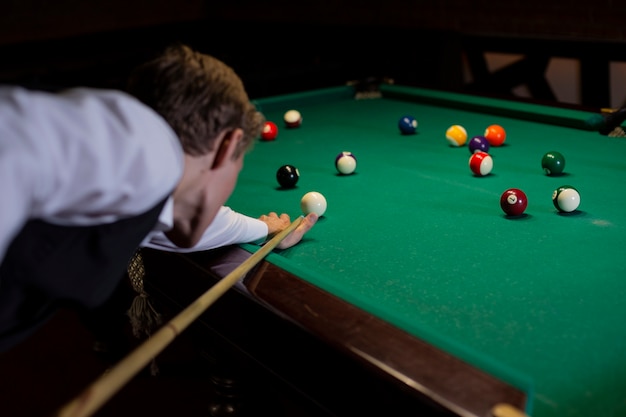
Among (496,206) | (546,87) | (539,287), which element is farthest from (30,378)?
(546,87)

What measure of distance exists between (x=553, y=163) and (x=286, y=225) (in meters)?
0.98

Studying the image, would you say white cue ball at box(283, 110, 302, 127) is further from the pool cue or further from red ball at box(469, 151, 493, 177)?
the pool cue

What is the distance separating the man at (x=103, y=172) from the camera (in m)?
0.98

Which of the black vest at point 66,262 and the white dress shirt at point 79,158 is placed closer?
the white dress shirt at point 79,158

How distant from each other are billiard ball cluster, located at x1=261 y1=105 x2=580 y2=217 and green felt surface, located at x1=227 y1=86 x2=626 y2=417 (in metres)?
0.03

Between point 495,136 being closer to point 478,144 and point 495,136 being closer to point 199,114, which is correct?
point 478,144

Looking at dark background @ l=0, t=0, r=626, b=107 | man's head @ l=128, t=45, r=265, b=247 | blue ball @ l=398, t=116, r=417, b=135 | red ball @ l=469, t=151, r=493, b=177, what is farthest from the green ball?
dark background @ l=0, t=0, r=626, b=107

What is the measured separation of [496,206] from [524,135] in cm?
90

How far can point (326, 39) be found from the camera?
562cm

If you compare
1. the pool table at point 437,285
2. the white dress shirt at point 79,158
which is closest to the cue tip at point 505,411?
the pool table at point 437,285

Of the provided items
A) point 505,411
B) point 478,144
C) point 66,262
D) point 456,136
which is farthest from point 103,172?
point 456,136

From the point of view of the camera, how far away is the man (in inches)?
38.7

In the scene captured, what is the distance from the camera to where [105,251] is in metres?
1.20

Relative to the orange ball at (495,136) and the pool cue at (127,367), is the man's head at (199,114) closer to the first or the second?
the pool cue at (127,367)
